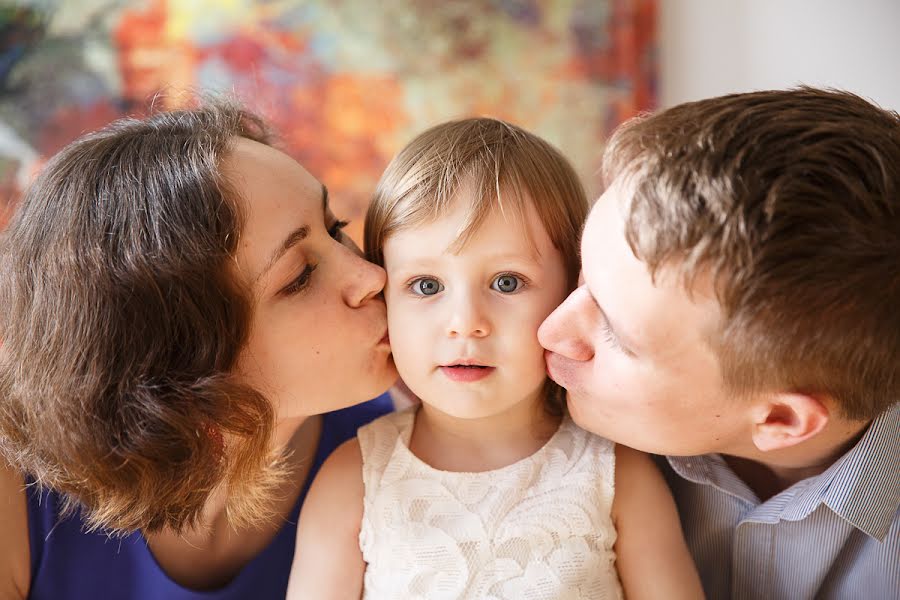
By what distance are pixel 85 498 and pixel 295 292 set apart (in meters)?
0.43

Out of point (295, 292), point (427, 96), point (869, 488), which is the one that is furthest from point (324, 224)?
point (427, 96)

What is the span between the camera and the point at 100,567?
1361 millimetres

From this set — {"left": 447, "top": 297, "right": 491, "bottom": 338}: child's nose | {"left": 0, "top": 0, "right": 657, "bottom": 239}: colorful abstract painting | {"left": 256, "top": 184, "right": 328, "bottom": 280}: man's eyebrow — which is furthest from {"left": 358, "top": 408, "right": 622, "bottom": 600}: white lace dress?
{"left": 0, "top": 0, "right": 657, "bottom": 239}: colorful abstract painting

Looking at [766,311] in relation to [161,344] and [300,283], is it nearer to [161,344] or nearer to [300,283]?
[300,283]

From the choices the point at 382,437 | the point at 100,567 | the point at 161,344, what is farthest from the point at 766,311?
the point at 100,567

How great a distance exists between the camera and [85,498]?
46.9 inches

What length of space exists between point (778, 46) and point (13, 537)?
9.20 feet

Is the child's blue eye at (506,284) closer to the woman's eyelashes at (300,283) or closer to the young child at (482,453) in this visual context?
the young child at (482,453)

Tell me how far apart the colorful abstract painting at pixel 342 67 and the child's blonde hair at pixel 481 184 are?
5.02ft

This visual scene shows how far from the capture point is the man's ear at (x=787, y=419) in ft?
3.40

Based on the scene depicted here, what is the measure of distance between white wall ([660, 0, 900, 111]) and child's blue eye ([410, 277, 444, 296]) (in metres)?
1.92

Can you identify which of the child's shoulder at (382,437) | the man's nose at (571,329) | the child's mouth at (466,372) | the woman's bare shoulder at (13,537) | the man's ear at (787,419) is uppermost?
the man's nose at (571,329)

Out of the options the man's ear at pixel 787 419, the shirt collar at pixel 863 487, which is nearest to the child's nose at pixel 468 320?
the man's ear at pixel 787 419

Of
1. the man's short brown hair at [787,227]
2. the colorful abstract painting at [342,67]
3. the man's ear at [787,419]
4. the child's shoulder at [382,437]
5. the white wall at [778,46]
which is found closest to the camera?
the man's short brown hair at [787,227]
